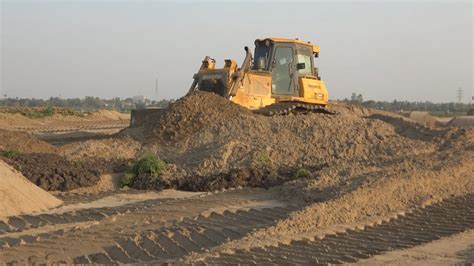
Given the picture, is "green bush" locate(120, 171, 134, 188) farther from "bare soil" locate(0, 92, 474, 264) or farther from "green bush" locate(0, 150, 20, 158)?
"green bush" locate(0, 150, 20, 158)

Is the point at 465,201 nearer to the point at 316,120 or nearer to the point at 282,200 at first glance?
the point at 282,200

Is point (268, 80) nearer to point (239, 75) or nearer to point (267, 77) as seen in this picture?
point (267, 77)

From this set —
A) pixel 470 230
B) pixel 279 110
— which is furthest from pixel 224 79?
pixel 470 230

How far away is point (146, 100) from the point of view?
10981 cm

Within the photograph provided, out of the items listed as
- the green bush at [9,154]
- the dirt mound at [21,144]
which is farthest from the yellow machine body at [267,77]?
the green bush at [9,154]

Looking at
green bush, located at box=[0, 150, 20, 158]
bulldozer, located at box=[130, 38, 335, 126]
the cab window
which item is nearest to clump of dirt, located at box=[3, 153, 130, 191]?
→ green bush, located at box=[0, 150, 20, 158]

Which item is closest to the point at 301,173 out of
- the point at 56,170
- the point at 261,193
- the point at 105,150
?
the point at 261,193

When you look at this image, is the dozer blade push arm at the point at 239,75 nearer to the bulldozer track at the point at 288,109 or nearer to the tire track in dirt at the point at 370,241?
the bulldozer track at the point at 288,109

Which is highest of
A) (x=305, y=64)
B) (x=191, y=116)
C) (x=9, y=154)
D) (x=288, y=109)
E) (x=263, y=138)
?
(x=305, y=64)

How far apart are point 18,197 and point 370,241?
4.98 meters

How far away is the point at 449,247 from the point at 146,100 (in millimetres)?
104065

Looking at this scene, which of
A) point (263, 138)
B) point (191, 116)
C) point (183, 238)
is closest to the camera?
point (183, 238)

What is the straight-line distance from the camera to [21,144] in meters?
15.6

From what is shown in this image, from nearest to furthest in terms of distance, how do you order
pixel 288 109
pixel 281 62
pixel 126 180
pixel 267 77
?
pixel 126 180 < pixel 288 109 < pixel 267 77 < pixel 281 62
